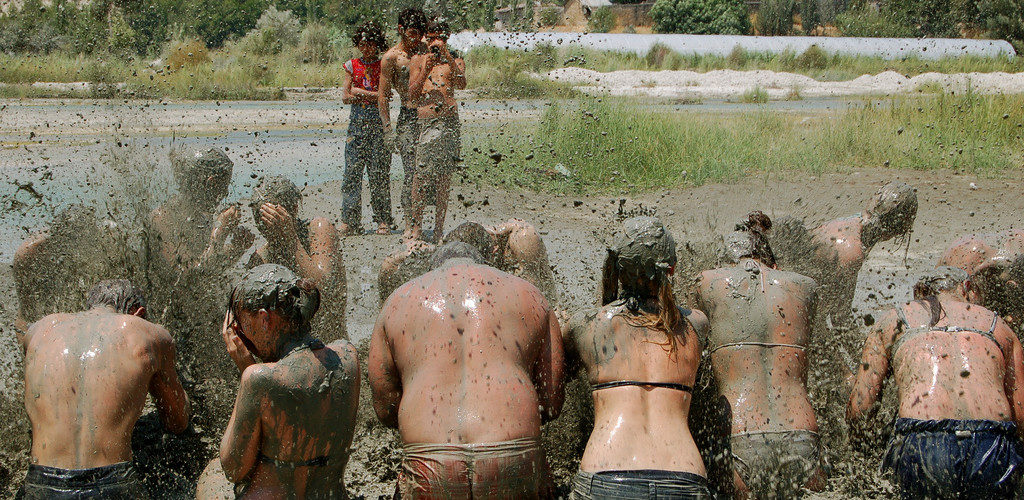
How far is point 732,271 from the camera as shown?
452cm

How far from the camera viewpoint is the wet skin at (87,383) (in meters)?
3.72

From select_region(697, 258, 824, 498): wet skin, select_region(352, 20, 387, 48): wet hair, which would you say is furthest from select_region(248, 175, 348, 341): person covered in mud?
select_region(352, 20, 387, 48): wet hair

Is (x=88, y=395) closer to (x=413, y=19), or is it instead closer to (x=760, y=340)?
(x=760, y=340)

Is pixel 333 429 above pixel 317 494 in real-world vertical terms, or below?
above

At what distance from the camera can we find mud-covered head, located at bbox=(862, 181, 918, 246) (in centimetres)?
579

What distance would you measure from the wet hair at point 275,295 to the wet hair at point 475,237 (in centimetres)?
142

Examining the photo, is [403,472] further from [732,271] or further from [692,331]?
[732,271]

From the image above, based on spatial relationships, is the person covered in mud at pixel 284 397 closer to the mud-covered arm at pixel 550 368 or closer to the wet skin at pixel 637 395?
the mud-covered arm at pixel 550 368

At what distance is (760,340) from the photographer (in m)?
4.31

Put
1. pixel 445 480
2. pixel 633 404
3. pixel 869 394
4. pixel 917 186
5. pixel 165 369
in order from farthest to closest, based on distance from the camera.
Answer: pixel 917 186
pixel 869 394
pixel 165 369
pixel 633 404
pixel 445 480

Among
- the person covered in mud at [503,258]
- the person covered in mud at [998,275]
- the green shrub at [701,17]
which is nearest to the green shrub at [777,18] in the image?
the green shrub at [701,17]

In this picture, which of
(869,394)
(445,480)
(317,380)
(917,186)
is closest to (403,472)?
(445,480)

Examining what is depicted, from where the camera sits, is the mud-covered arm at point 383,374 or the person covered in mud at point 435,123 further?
the person covered in mud at point 435,123

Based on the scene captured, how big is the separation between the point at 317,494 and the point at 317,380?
1.45 feet
